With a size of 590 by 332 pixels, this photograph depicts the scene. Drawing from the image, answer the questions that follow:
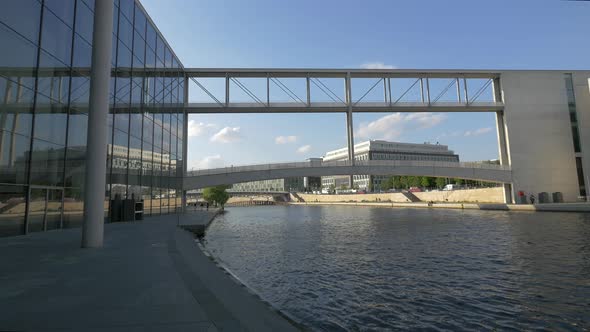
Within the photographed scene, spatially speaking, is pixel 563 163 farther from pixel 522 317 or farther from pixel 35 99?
pixel 35 99

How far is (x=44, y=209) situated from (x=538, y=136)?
57.6 meters

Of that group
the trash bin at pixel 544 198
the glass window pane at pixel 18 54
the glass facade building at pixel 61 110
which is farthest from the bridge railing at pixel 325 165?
the glass window pane at pixel 18 54

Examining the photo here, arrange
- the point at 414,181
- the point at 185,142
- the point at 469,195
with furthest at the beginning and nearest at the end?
the point at 414,181 < the point at 469,195 < the point at 185,142

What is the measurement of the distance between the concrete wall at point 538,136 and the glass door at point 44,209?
2071 inches

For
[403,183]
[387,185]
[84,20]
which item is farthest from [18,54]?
[387,185]

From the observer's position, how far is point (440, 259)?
45.6 feet

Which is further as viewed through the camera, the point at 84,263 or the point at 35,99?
the point at 35,99

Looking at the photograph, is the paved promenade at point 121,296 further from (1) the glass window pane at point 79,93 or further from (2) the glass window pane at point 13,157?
(1) the glass window pane at point 79,93

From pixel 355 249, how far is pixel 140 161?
65.2 ft

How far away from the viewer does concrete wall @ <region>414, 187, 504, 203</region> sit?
194ft

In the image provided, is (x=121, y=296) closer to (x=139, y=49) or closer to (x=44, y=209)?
(x=44, y=209)

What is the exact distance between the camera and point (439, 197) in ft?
264

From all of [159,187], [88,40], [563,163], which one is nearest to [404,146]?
[563,163]

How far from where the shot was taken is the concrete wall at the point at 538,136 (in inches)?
1891
